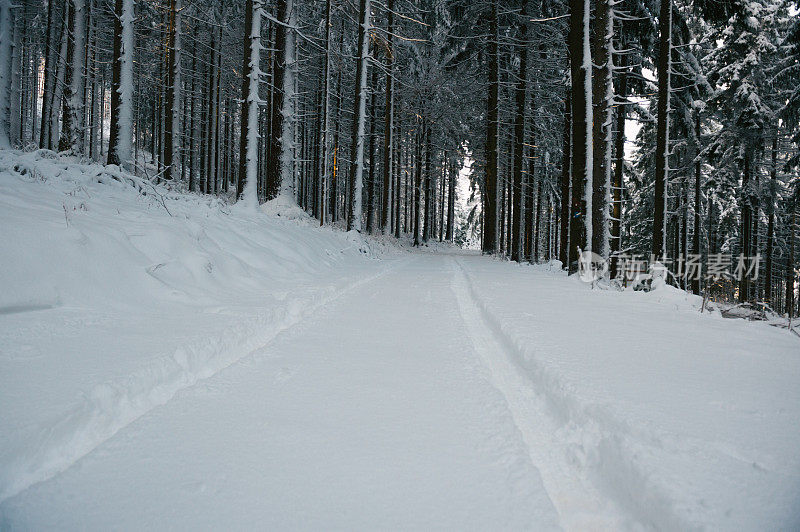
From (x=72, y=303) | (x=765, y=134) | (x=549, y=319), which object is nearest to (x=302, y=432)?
(x=72, y=303)

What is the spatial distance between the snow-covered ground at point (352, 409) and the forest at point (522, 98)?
144 inches

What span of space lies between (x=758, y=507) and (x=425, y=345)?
2.74m

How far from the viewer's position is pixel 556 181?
28109 millimetres

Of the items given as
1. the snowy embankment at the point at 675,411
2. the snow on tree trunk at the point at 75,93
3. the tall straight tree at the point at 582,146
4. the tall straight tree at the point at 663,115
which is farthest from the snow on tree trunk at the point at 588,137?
the snow on tree trunk at the point at 75,93

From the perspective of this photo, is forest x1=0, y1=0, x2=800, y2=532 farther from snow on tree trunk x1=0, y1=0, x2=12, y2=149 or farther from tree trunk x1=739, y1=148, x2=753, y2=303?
tree trunk x1=739, y1=148, x2=753, y2=303

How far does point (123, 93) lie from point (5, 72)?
5385 mm

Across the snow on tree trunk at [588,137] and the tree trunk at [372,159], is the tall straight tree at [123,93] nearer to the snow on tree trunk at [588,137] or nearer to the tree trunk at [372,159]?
the snow on tree trunk at [588,137]

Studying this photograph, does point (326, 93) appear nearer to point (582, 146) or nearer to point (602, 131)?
point (582, 146)

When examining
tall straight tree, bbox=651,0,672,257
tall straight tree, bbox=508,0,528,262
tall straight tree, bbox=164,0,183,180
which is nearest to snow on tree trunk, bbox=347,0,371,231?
tall straight tree, bbox=508,0,528,262

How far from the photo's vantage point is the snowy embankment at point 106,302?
2189 millimetres

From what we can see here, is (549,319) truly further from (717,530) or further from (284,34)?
(284,34)

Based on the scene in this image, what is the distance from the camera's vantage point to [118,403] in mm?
2428

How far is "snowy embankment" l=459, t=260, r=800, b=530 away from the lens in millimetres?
1556

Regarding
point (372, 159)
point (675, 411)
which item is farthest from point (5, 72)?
point (675, 411)
